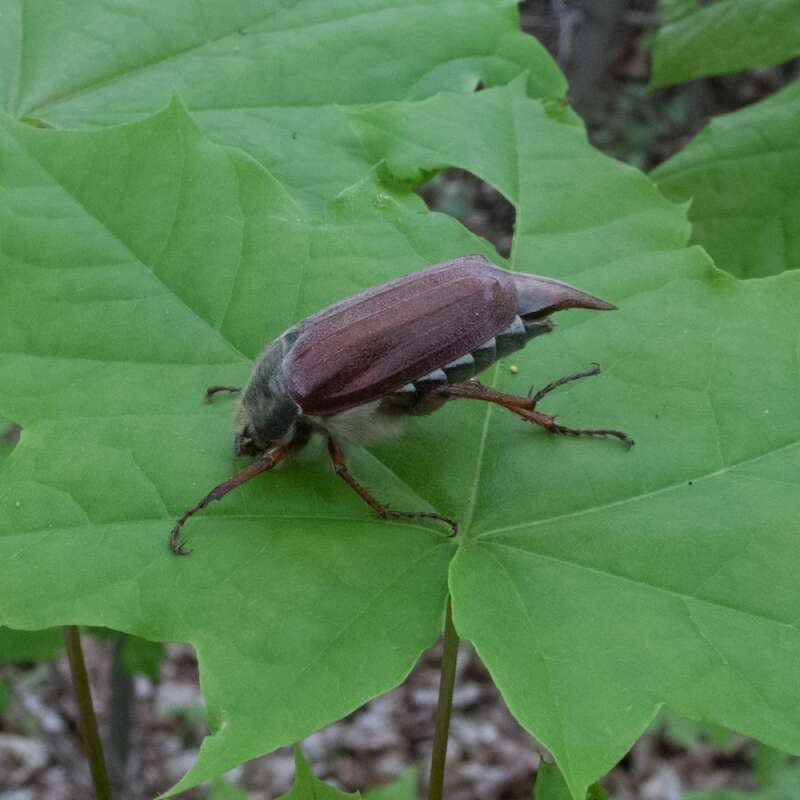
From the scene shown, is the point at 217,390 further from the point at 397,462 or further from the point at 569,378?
the point at 569,378

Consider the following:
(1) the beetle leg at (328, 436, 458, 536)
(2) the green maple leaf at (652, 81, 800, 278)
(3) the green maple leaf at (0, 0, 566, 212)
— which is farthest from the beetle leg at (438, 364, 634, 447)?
(3) the green maple leaf at (0, 0, 566, 212)

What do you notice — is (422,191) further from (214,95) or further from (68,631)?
(68,631)

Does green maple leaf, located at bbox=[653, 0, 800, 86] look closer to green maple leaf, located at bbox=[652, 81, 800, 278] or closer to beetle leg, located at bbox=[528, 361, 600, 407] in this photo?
green maple leaf, located at bbox=[652, 81, 800, 278]

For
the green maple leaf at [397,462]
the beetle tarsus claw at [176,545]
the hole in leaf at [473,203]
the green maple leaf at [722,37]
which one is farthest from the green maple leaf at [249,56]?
the hole in leaf at [473,203]

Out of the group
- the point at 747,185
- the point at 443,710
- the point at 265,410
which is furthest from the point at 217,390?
the point at 747,185

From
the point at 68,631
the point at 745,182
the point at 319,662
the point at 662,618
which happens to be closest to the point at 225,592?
the point at 319,662
